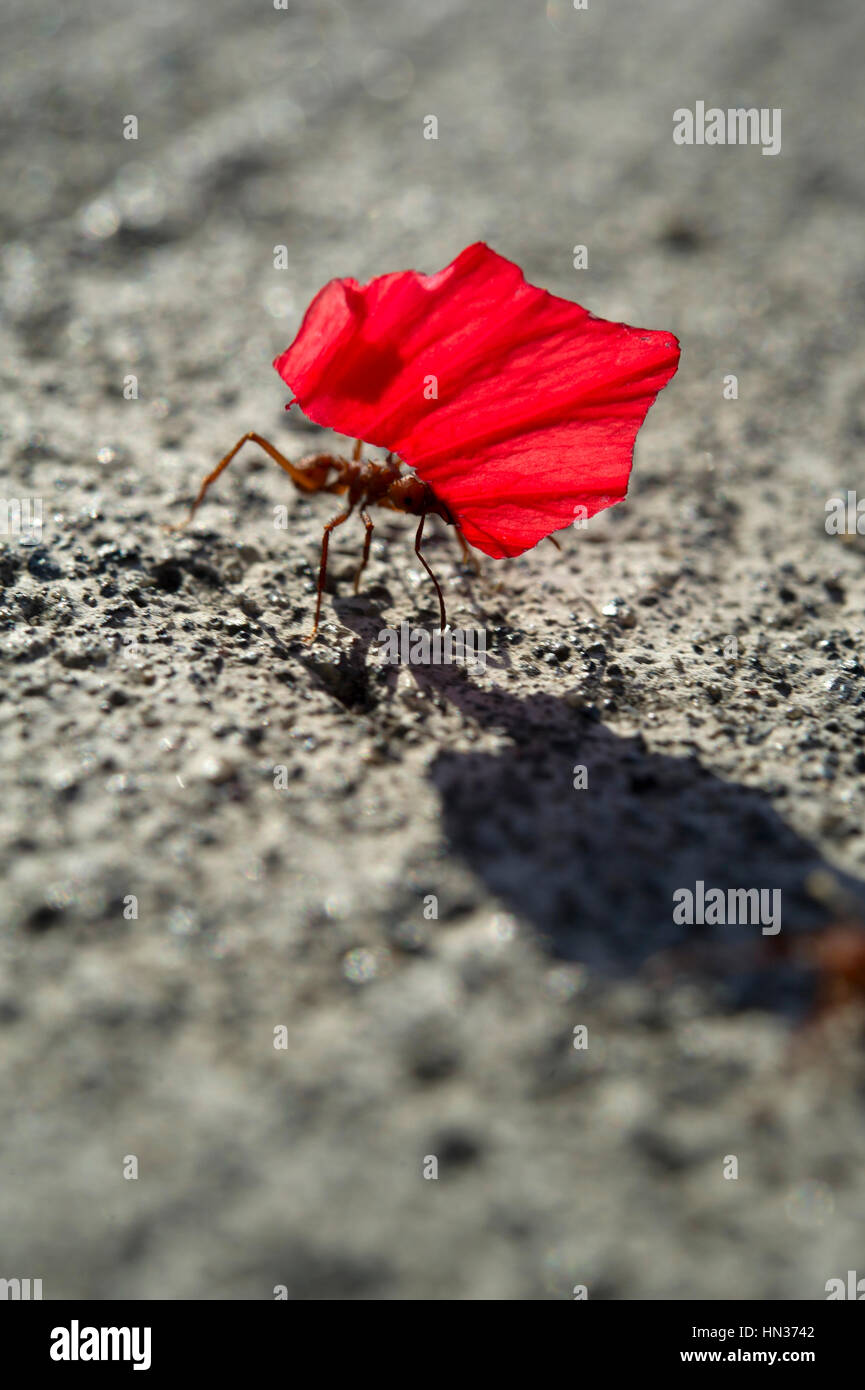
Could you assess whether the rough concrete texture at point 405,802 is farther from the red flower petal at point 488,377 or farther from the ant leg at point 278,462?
the red flower petal at point 488,377

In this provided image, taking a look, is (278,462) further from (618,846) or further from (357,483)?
(618,846)

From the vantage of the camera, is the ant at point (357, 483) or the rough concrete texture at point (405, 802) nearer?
the rough concrete texture at point (405, 802)

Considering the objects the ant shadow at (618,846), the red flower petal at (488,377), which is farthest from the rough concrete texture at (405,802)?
the red flower petal at (488,377)

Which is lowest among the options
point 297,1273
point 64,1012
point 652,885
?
point 297,1273

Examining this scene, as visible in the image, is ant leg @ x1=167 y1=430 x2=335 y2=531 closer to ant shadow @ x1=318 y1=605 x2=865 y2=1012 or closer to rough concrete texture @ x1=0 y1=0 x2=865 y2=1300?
rough concrete texture @ x1=0 y1=0 x2=865 y2=1300

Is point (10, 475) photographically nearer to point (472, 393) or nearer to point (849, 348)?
point (472, 393)

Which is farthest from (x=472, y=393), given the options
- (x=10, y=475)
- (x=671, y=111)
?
(x=671, y=111)
